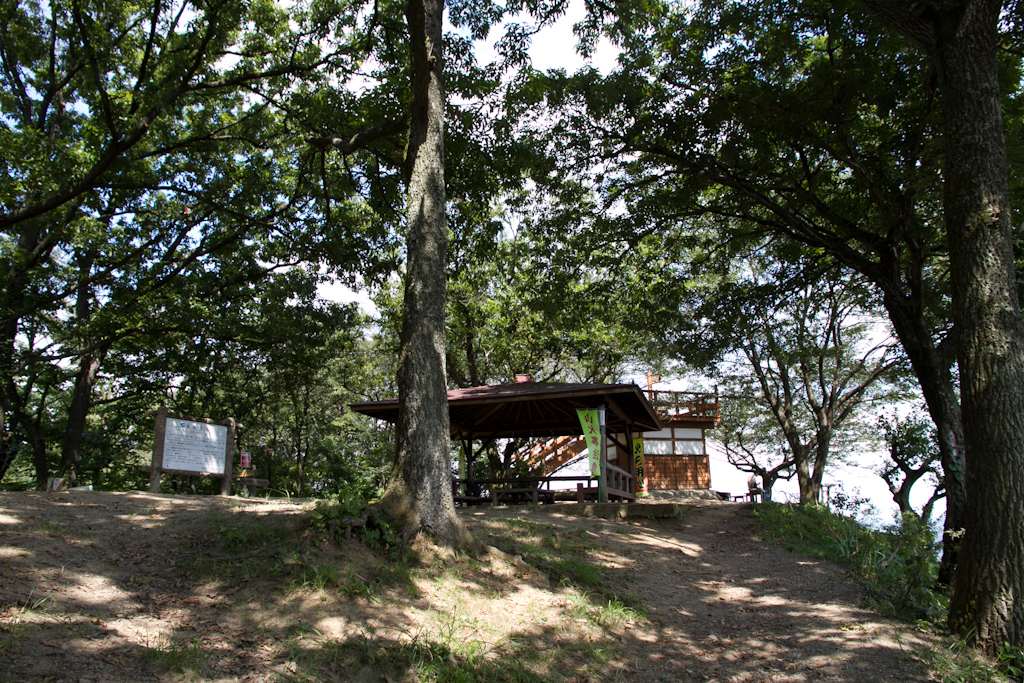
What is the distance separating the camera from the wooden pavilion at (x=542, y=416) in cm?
1241

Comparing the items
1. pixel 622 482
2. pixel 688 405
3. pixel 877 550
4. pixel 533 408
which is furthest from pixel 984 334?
pixel 688 405

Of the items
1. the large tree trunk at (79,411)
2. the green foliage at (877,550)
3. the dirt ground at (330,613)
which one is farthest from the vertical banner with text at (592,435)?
the large tree trunk at (79,411)

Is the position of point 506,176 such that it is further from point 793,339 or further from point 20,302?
point 20,302

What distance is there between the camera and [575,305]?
13273 millimetres

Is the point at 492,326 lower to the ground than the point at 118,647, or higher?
higher

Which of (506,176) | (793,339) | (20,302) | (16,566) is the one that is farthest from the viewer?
(793,339)

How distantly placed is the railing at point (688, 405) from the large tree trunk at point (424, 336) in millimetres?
17996

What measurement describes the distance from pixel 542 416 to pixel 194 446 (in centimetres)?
851

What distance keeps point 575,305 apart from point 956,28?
8.40 meters

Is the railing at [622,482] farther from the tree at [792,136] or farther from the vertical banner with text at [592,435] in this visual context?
the tree at [792,136]

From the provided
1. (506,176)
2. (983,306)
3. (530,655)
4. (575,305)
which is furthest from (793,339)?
(530,655)

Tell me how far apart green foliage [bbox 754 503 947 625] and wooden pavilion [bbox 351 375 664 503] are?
347 cm

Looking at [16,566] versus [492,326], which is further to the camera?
[492,326]

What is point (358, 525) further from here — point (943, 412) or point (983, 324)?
point (943, 412)
